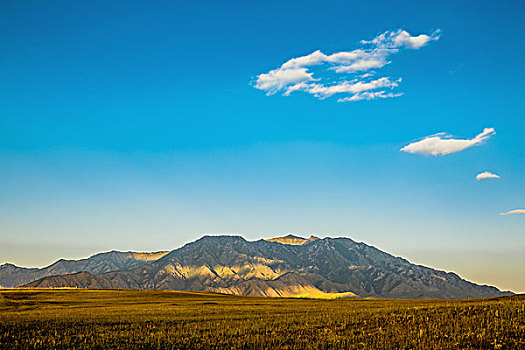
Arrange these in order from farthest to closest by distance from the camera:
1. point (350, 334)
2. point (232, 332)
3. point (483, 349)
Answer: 1. point (232, 332)
2. point (350, 334)
3. point (483, 349)

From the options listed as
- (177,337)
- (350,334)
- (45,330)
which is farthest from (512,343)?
(45,330)

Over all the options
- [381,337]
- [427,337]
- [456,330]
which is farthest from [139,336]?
[456,330]

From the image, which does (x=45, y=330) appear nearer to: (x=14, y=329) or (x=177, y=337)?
(x=14, y=329)

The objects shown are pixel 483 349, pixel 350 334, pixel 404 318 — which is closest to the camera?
pixel 483 349

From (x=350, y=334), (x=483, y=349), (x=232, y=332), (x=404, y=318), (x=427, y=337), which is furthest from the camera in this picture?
(x=404, y=318)

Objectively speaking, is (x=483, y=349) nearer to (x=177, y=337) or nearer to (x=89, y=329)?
(x=177, y=337)

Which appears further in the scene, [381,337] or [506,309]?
[506,309]

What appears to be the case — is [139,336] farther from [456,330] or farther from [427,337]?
[456,330]

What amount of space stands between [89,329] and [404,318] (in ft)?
85.2

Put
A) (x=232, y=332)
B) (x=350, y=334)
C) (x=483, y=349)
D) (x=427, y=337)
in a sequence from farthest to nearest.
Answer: (x=232, y=332) → (x=350, y=334) → (x=427, y=337) → (x=483, y=349)

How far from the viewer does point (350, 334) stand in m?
29.8

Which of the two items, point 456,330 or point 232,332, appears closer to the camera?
point 456,330

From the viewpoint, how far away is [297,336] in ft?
98.8

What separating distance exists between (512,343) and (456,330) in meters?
4.07
